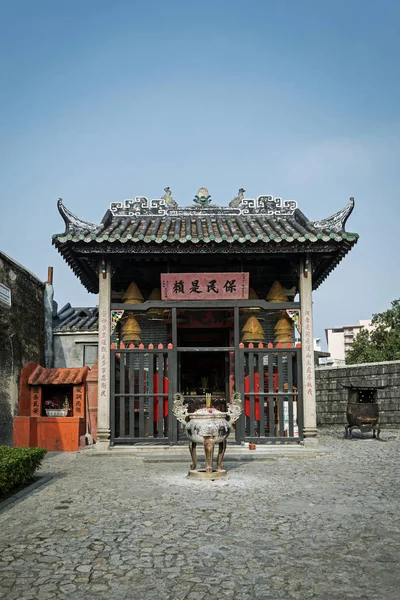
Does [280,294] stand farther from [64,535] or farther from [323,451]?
[64,535]

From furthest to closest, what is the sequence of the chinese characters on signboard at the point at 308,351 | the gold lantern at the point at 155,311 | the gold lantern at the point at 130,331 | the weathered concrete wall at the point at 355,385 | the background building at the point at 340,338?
the background building at the point at 340,338, the weathered concrete wall at the point at 355,385, the gold lantern at the point at 155,311, the gold lantern at the point at 130,331, the chinese characters on signboard at the point at 308,351

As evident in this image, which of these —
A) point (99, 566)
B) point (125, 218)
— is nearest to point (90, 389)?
point (125, 218)

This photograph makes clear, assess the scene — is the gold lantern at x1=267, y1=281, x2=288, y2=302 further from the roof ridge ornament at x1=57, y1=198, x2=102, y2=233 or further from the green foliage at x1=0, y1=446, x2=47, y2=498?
the green foliage at x1=0, y1=446, x2=47, y2=498

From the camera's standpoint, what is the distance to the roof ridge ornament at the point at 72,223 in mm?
11906

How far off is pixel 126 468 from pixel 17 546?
4.83m

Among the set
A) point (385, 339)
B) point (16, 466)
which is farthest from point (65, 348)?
point (385, 339)

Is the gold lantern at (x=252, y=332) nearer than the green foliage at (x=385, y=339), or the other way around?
the gold lantern at (x=252, y=332)

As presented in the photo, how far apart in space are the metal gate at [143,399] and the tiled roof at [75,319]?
523 cm

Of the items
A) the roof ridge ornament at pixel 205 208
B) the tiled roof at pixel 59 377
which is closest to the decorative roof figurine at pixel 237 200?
the roof ridge ornament at pixel 205 208

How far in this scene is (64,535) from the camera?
5195 mm

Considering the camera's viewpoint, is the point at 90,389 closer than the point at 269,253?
No

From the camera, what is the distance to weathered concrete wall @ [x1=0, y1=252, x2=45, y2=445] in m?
12.7

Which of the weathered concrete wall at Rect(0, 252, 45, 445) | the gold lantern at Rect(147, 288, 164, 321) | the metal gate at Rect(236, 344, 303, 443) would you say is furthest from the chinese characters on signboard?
the weathered concrete wall at Rect(0, 252, 45, 445)

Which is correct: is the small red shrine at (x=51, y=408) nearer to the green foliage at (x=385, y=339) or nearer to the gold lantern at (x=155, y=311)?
the gold lantern at (x=155, y=311)
